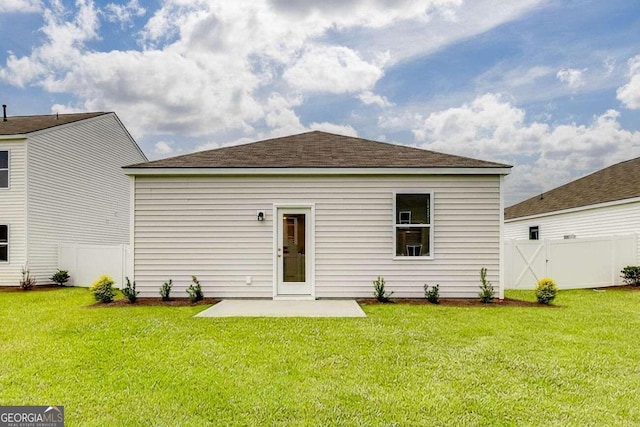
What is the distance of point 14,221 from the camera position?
11.7 meters

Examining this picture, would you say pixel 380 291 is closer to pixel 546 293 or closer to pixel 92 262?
pixel 546 293

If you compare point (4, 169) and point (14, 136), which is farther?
point (4, 169)

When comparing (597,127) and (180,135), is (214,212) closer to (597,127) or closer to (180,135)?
(180,135)

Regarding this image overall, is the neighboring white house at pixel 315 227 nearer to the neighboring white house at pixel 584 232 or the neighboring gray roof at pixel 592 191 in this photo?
the neighboring white house at pixel 584 232

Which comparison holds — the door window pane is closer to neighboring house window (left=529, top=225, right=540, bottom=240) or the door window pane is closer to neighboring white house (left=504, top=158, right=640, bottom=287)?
neighboring white house (left=504, top=158, right=640, bottom=287)

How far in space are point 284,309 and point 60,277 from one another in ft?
29.3

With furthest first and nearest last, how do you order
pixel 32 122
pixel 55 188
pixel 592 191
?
A: pixel 592 191 < pixel 32 122 < pixel 55 188

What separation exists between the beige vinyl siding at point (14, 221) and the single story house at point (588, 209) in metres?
19.5

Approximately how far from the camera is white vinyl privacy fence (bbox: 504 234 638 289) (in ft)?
Result: 36.6

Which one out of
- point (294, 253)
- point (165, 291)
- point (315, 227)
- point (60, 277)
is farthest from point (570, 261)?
point (60, 277)

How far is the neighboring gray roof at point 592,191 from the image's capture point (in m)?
14.5

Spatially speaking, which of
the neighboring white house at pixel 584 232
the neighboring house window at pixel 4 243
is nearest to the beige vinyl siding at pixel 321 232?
the neighboring white house at pixel 584 232

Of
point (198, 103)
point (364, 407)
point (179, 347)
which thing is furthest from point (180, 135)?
point (364, 407)

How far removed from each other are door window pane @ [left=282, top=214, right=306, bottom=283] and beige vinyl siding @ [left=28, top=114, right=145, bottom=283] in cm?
869
